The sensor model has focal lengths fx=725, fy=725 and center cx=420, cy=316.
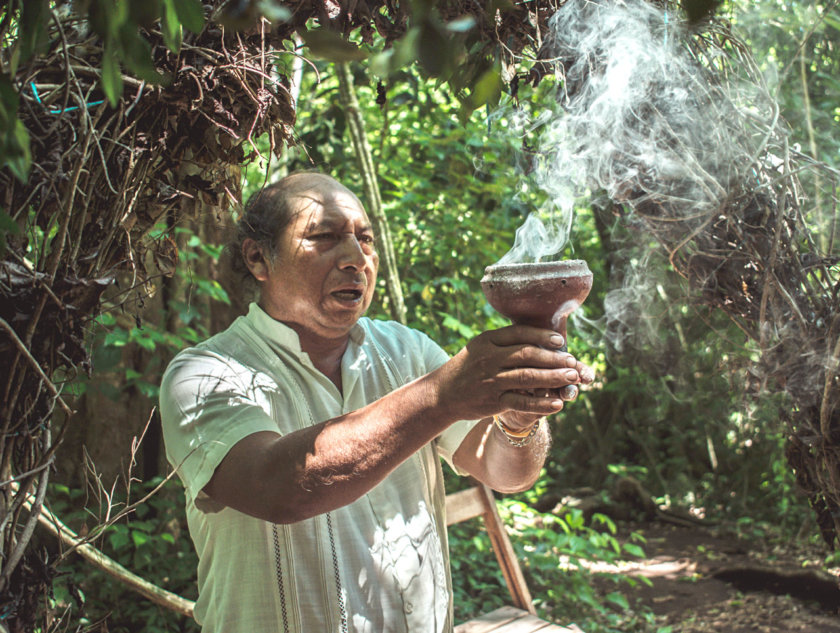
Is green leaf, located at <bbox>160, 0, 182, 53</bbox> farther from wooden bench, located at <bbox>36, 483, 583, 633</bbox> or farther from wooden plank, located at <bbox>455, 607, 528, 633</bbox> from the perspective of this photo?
wooden plank, located at <bbox>455, 607, 528, 633</bbox>

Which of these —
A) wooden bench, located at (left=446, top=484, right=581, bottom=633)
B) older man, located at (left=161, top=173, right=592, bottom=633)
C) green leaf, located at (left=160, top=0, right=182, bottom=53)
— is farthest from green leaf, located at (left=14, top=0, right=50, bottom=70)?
wooden bench, located at (left=446, top=484, right=581, bottom=633)

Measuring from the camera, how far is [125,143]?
1.47 meters

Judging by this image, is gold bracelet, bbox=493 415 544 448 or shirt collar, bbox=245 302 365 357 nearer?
Result: gold bracelet, bbox=493 415 544 448

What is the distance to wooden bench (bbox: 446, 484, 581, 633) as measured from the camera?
3.31m

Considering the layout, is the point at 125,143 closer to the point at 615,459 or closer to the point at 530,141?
the point at 530,141

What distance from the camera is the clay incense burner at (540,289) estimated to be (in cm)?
132

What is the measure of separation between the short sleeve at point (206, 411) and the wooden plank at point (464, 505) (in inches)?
68.3

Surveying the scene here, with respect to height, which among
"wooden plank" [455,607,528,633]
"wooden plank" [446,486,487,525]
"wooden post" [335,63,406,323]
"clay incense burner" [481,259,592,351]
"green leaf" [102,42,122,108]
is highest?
"wooden post" [335,63,406,323]

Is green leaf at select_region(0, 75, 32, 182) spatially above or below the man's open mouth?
above

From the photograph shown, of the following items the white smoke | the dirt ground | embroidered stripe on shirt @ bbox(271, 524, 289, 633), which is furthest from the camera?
the dirt ground

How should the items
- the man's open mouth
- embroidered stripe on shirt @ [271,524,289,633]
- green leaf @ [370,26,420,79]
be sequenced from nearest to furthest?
green leaf @ [370,26,420,79], embroidered stripe on shirt @ [271,524,289,633], the man's open mouth

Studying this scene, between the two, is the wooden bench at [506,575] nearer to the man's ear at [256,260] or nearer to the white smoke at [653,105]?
the man's ear at [256,260]

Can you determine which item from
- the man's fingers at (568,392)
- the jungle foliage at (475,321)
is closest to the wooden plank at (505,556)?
the jungle foliage at (475,321)

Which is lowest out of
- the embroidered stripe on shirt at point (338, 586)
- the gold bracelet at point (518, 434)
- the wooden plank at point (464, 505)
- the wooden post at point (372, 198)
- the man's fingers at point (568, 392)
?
the wooden plank at point (464, 505)
